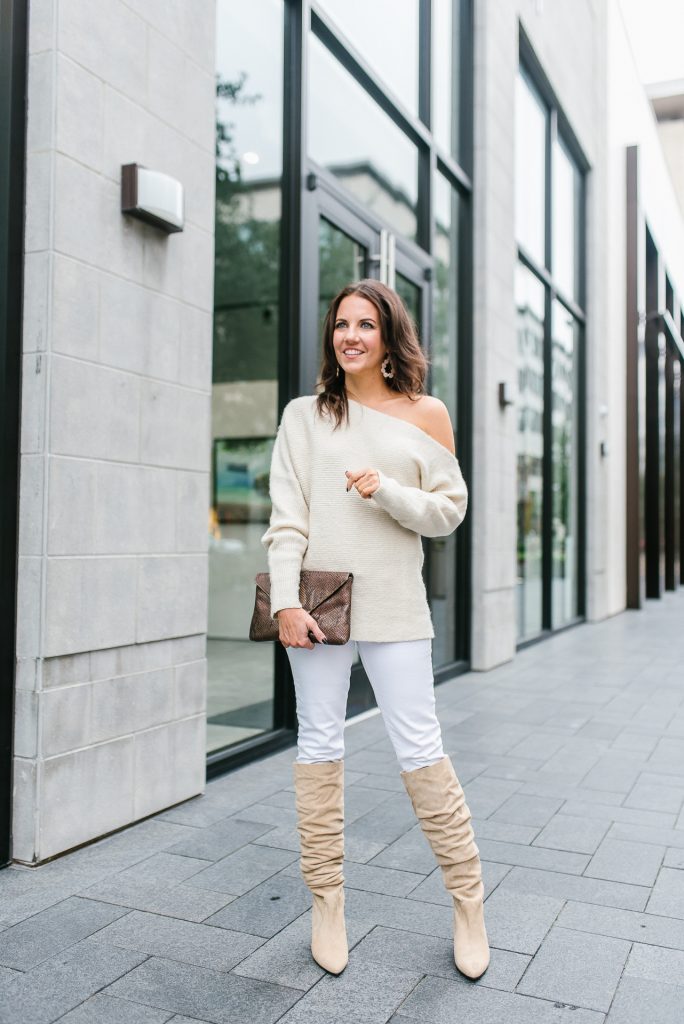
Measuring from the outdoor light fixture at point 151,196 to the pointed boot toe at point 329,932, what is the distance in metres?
2.27

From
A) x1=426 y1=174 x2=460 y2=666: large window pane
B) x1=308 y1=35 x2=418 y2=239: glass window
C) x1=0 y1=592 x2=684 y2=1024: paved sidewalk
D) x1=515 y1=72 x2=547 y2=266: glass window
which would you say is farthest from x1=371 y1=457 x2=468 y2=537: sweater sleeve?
x1=515 y1=72 x2=547 y2=266: glass window

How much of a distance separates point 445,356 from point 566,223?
4639 millimetres

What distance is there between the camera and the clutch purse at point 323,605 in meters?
2.17

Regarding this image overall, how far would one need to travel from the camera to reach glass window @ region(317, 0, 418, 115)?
5.55m

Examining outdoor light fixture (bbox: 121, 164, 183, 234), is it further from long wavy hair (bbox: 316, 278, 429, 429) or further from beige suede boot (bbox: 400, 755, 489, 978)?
beige suede boot (bbox: 400, 755, 489, 978)

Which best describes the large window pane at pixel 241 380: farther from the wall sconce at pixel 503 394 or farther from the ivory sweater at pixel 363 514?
the ivory sweater at pixel 363 514

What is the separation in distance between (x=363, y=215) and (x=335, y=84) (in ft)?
2.61

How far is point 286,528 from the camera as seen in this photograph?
2311 mm

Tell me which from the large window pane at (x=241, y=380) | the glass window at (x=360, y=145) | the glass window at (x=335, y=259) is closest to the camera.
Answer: the glass window at (x=335, y=259)

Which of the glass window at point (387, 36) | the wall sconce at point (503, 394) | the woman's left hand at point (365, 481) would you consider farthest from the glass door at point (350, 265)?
the woman's left hand at point (365, 481)

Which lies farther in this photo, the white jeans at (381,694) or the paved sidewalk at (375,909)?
the white jeans at (381,694)

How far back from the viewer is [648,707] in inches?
226

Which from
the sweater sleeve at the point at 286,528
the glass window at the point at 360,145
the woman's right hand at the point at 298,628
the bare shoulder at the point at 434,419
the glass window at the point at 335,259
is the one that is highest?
the glass window at the point at 360,145

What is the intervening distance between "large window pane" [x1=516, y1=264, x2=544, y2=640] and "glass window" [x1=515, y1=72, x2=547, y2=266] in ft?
1.25
